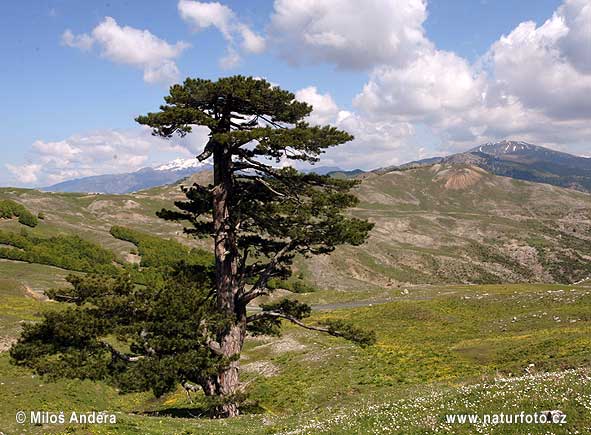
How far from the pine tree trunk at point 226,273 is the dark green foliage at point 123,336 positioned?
255cm

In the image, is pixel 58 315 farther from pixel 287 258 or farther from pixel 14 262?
pixel 14 262

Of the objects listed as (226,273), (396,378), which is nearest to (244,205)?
(226,273)

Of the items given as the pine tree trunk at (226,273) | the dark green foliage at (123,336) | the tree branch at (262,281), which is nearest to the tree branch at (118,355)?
the dark green foliage at (123,336)

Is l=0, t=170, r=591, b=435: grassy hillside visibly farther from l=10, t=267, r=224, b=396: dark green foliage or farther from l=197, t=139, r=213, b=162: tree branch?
l=197, t=139, r=213, b=162: tree branch

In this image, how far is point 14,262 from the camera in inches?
3059

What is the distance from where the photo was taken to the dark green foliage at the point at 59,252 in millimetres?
81938

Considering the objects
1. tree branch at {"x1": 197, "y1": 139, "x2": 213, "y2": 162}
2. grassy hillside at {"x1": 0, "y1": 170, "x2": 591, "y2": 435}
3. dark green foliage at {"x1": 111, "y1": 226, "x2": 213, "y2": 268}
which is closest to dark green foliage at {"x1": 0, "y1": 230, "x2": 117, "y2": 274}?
grassy hillside at {"x1": 0, "y1": 170, "x2": 591, "y2": 435}

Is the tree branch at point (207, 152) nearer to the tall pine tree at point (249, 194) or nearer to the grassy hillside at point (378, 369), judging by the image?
the tall pine tree at point (249, 194)

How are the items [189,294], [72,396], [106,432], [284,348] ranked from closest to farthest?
1. [106,432]
2. [189,294]
3. [72,396]
4. [284,348]

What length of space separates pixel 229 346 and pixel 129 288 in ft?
19.9

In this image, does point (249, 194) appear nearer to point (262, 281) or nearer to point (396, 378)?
point (262, 281)

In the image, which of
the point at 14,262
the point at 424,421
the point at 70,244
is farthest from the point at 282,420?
the point at 70,244

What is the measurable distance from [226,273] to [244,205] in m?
3.81

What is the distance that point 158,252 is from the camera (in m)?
109
